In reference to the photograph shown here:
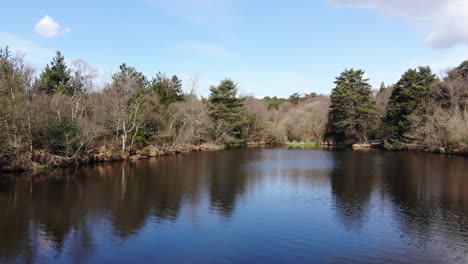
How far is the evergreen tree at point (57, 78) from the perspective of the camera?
44.9m

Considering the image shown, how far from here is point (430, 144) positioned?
52.8m

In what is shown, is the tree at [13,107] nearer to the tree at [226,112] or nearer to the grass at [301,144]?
the tree at [226,112]

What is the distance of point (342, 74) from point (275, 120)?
1781 cm

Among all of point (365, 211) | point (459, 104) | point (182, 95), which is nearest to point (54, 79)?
point (182, 95)

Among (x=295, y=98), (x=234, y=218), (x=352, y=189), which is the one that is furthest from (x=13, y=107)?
(x=295, y=98)

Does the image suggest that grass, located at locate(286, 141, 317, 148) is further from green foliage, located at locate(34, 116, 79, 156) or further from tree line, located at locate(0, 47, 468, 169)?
green foliage, located at locate(34, 116, 79, 156)

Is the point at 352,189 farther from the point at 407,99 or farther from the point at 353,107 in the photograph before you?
the point at 353,107

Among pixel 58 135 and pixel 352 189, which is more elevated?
pixel 58 135

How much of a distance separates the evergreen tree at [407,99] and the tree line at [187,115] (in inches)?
6.0

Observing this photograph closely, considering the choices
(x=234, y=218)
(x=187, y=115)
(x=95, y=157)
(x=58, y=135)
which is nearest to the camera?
(x=234, y=218)

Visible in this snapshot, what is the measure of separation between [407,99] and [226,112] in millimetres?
28440

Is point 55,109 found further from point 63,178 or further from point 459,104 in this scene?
point 459,104

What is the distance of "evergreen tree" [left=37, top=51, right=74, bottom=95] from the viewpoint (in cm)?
4488

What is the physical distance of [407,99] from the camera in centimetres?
5688
